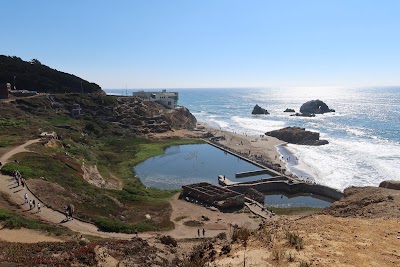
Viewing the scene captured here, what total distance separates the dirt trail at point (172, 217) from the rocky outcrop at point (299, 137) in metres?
51.8

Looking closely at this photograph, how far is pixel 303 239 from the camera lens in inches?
464

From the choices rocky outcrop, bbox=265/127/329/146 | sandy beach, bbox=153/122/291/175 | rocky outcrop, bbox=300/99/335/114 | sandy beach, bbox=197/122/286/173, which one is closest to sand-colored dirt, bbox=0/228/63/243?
sandy beach, bbox=153/122/291/175

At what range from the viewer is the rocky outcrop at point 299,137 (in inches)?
3199

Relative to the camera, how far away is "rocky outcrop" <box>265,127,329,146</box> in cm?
8126

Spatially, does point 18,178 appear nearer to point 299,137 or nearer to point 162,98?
point 299,137

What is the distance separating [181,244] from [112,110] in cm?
6874

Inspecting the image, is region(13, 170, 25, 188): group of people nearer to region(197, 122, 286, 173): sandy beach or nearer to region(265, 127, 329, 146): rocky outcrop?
region(197, 122, 286, 173): sandy beach

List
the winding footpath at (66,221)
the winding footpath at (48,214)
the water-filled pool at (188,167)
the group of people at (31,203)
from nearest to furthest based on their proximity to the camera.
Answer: the winding footpath at (48,214)
the winding footpath at (66,221)
the group of people at (31,203)
the water-filled pool at (188,167)

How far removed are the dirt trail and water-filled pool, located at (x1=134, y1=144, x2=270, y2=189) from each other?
9.53 m

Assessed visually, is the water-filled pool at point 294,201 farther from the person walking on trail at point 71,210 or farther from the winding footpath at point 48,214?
the person walking on trail at point 71,210

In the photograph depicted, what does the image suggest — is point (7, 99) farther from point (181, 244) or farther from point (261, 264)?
point (261, 264)

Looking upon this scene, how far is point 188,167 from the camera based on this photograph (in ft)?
184

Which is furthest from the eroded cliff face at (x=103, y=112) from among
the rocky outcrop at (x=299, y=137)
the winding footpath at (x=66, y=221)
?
the winding footpath at (x=66, y=221)

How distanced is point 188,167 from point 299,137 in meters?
39.3
